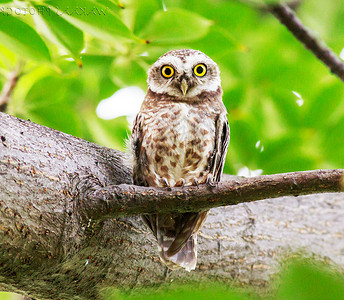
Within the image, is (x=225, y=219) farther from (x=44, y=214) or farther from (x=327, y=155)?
(x=44, y=214)

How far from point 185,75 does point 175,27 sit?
0.81 metres

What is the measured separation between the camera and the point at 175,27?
6.25 ft

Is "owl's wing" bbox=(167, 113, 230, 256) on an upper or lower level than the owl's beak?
lower

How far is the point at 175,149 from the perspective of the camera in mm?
2430

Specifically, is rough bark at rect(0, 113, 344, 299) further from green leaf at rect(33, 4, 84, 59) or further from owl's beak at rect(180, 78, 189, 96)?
owl's beak at rect(180, 78, 189, 96)

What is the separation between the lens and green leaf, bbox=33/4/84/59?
1629 millimetres

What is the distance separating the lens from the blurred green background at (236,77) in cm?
207

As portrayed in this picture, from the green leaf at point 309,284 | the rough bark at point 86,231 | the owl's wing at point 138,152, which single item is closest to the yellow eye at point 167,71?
the owl's wing at point 138,152

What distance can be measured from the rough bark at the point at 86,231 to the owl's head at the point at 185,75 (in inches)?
25.4

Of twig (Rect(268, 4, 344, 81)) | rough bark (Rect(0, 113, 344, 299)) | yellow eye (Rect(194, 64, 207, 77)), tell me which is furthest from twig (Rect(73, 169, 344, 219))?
yellow eye (Rect(194, 64, 207, 77))

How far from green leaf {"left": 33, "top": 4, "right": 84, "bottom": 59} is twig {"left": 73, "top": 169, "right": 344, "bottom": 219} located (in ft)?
1.75

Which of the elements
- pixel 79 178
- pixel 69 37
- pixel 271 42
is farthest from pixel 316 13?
pixel 79 178

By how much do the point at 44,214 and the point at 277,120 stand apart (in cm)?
152

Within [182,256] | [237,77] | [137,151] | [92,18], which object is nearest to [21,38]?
[92,18]
